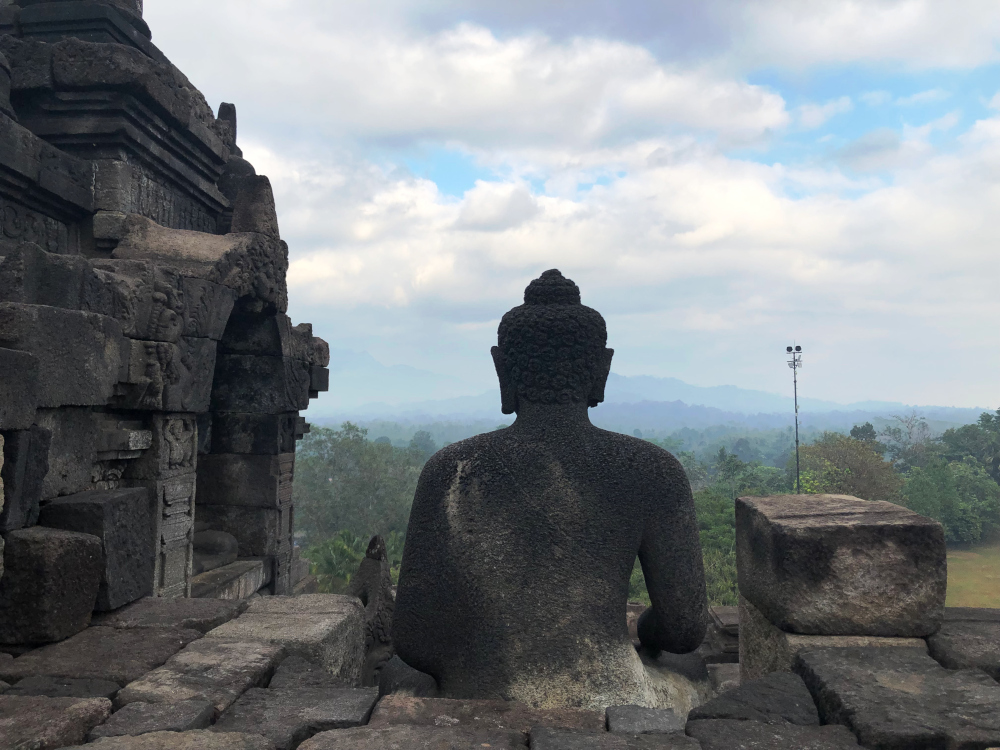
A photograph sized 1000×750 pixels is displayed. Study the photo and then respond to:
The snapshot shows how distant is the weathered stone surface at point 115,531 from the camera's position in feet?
10.1

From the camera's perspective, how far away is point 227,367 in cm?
699

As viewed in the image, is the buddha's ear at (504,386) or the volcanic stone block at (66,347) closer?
the buddha's ear at (504,386)

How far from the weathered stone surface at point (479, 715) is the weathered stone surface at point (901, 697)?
2.22 feet

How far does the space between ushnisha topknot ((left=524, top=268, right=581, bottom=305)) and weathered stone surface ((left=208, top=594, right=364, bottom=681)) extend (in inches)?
64.8

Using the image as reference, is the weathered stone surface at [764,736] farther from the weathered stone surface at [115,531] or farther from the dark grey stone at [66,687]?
the weathered stone surface at [115,531]

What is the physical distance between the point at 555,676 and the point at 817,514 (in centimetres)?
122

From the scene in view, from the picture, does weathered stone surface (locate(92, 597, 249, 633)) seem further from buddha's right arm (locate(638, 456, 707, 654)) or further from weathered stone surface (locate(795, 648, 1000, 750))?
weathered stone surface (locate(795, 648, 1000, 750))

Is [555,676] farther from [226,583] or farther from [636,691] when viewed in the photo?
[226,583]

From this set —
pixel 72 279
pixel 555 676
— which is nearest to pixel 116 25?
pixel 72 279

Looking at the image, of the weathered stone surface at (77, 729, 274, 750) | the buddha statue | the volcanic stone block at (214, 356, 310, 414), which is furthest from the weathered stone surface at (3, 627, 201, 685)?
the volcanic stone block at (214, 356, 310, 414)

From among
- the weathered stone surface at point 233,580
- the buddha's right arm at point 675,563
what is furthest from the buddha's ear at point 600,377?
the weathered stone surface at point 233,580

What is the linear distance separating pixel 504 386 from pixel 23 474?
194 cm

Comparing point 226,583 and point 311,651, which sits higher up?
point 311,651

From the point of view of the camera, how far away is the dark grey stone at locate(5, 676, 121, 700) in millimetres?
2281
